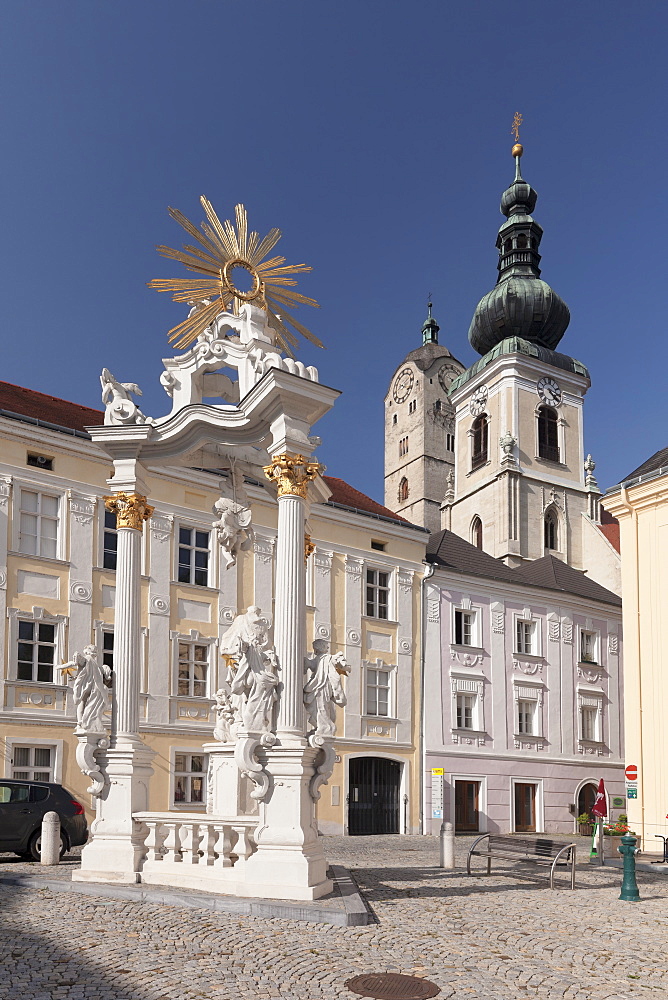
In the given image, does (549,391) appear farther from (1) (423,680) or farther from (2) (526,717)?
(1) (423,680)

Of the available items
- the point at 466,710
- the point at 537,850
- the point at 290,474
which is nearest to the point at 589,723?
the point at 466,710

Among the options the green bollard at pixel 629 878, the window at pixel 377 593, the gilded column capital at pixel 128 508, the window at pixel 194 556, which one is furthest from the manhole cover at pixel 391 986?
the window at pixel 377 593

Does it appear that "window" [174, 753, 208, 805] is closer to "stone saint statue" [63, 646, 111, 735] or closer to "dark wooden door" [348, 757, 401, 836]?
"dark wooden door" [348, 757, 401, 836]

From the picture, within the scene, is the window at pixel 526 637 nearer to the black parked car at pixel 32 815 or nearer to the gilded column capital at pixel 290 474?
the black parked car at pixel 32 815

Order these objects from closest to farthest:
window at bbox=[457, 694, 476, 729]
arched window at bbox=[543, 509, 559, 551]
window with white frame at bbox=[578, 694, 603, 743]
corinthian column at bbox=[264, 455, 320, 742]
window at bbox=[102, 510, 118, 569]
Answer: corinthian column at bbox=[264, 455, 320, 742]
window at bbox=[102, 510, 118, 569]
window at bbox=[457, 694, 476, 729]
window with white frame at bbox=[578, 694, 603, 743]
arched window at bbox=[543, 509, 559, 551]

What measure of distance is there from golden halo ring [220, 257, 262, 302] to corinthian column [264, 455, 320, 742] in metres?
2.71

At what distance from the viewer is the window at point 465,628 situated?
106 ft

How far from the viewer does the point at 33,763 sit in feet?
71.6

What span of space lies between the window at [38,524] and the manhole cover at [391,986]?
1720cm

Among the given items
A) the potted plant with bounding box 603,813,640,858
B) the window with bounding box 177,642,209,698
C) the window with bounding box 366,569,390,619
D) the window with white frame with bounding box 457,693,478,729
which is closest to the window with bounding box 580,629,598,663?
the window with white frame with bounding box 457,693,478,729

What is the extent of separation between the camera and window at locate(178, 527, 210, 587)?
25.7 meters

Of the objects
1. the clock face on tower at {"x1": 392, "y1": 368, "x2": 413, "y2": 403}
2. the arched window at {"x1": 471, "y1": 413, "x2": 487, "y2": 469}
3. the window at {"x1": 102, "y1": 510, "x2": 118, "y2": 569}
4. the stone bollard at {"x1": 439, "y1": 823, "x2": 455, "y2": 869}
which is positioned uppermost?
the clock face on tower at {"x1": 392, "y1": 368, "x2": 413, "y2": 403}

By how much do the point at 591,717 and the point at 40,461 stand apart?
862 inches

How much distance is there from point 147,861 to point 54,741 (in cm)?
1151
